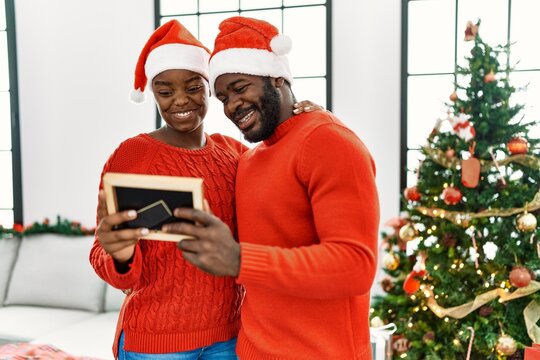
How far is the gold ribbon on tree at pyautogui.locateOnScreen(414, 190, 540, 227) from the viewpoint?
227cm

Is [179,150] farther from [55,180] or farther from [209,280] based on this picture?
[55,180]

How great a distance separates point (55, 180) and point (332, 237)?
3.16 m

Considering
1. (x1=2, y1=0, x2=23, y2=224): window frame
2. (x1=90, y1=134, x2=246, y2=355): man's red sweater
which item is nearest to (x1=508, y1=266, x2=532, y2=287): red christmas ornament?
(x1=90, y1=134, x2=246, y2=355): man's red sweater

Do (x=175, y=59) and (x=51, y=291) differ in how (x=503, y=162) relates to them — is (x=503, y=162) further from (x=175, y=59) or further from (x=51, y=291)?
(x=51, y=291)

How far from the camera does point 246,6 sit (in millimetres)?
3357

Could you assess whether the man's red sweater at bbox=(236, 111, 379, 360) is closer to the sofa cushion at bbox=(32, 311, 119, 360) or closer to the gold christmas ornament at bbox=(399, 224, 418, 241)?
the gold christmas ornament at bbox=(399, 224, 418, 241)

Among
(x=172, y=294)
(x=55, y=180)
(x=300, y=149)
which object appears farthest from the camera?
(x=55, y=180)

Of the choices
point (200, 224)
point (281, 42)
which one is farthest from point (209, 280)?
point (281, 42)

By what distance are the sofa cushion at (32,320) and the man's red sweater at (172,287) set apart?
1872 mm

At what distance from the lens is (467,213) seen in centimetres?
234

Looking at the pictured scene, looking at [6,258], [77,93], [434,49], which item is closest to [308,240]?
[434,49]

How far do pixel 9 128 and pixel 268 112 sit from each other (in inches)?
129

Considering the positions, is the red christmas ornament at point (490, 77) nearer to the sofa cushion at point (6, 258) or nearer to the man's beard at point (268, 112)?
the man's beard at point (268, 112)

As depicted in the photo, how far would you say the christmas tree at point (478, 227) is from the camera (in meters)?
2.29
